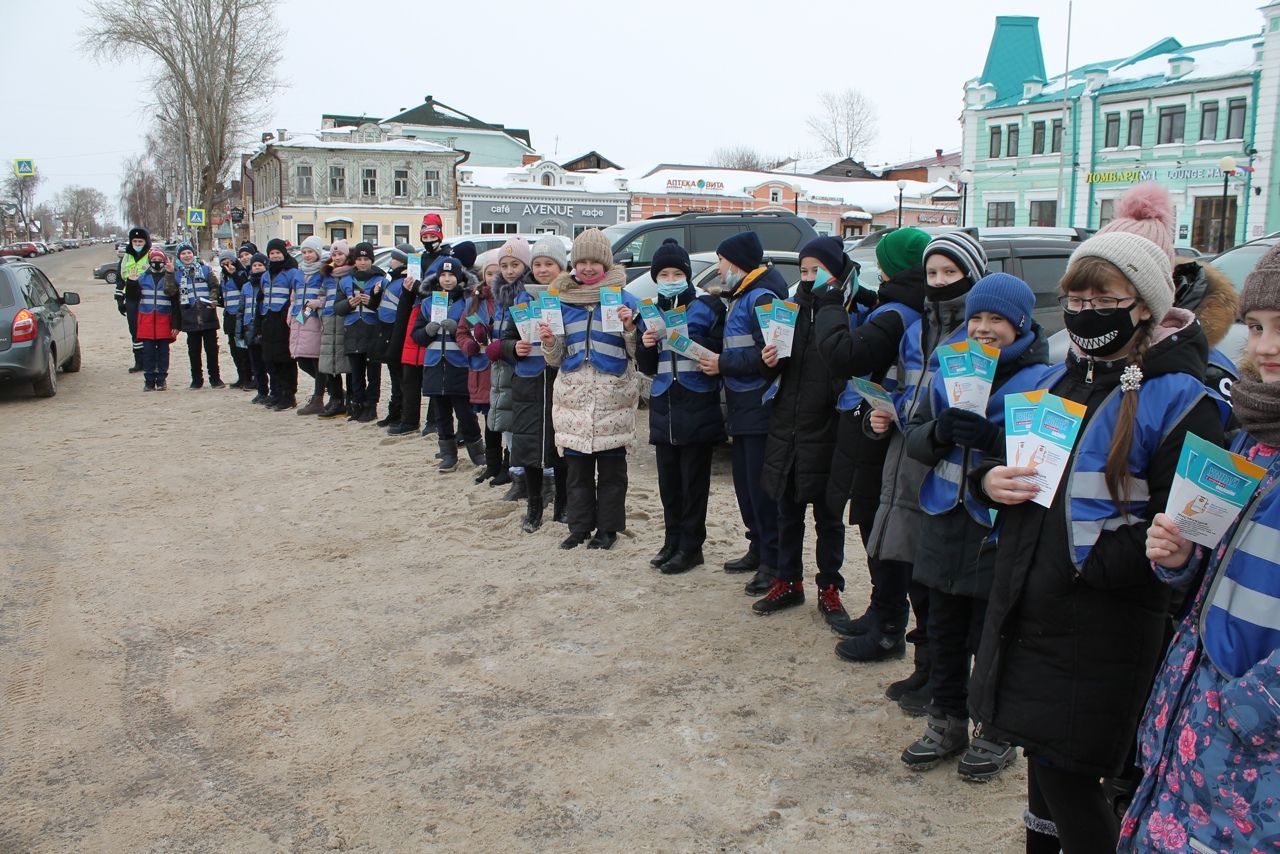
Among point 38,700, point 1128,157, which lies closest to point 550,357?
point 38,700

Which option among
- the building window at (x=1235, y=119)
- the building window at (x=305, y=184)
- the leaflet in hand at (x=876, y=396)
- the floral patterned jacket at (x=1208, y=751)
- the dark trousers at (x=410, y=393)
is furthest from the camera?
the building window at (x=305, y=184)

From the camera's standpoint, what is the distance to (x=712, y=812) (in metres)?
3.40

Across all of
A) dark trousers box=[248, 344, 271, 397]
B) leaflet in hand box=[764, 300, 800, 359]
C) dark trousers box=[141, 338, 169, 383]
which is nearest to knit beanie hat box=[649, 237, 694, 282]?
leaflet in hand box=[764, 300, 800, 359]

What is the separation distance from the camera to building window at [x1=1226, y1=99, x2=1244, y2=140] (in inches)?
1523

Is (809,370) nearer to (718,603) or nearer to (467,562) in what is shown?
(718,603)

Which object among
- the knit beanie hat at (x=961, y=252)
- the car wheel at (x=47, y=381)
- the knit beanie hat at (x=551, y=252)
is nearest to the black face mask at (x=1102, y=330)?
the knit beanie hat at (x=961, y=252)

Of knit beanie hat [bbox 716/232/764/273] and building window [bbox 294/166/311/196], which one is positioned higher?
building window [bbox 294/166/311/196]

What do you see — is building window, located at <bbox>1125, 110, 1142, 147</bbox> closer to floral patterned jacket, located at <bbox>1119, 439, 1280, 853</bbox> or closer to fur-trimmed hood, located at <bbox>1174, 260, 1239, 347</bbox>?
fur-trimmed hood, located at <bbox>1174, 260, 1239, 347</bbox>

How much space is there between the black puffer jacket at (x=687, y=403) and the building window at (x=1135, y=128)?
42.6 m

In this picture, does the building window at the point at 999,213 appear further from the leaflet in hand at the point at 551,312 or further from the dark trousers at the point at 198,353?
the leaflet in hand at the point at 551,312

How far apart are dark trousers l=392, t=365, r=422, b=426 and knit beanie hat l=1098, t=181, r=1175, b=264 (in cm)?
738

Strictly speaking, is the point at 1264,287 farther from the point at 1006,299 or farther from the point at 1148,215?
the point at 1148,215

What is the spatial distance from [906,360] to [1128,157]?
44068mm

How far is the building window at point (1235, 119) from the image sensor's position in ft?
127
